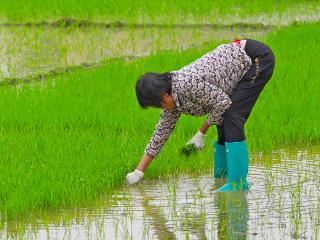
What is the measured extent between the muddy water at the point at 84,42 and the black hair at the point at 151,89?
395 centimetres

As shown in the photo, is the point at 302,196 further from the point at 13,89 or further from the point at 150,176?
the point at 13,89

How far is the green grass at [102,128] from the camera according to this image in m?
5.09

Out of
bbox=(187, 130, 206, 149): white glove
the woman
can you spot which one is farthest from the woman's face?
bbox=(187, 130, 206, 149): white glove

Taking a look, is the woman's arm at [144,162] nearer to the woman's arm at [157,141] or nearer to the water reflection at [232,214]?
the woman's arm at [157,141]

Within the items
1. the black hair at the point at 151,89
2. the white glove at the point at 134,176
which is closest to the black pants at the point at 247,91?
the black hair at the point at 151,89

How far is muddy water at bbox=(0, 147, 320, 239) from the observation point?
437 cm

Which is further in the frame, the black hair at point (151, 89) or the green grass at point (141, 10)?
the green grass at point (141, 10)

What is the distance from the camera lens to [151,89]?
4.78 meters

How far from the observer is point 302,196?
496 centimetres

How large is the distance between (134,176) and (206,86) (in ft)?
2.32

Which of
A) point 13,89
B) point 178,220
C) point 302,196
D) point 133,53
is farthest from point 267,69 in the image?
point 133,53

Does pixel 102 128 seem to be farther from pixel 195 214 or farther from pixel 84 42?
pixel 84 42

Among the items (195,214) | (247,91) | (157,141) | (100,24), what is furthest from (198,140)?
(100,24)

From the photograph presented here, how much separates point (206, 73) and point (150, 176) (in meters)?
0.82
